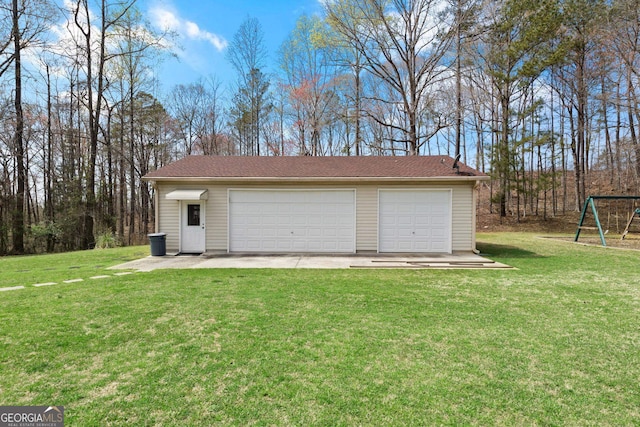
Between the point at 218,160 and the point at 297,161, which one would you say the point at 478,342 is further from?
the point at 218,160

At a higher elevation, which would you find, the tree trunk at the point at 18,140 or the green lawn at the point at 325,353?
the tree trunk at the point at 18,140

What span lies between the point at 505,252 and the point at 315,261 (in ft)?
20.6

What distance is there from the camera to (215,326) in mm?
3734

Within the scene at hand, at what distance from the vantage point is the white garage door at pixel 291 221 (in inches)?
381

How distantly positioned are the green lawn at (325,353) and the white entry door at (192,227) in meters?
3.95

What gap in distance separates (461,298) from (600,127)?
22.2m

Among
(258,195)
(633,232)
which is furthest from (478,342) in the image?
(633,232)

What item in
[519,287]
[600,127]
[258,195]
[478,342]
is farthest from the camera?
[600,127]

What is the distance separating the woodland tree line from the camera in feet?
50.6

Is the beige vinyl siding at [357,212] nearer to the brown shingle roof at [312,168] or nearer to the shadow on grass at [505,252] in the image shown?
the brown shingle roof at [312,168]

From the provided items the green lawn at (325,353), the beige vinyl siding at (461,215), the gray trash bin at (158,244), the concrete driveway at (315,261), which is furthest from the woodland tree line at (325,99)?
the green lawn at (325,353)

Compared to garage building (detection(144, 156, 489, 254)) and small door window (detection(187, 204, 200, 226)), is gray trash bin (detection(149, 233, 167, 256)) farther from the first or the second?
small door window (detection(187, 204, 200, 226))

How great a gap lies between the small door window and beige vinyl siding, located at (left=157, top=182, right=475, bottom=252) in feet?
1.03

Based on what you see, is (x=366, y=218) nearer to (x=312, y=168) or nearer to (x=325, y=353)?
(x=312, y=168)
